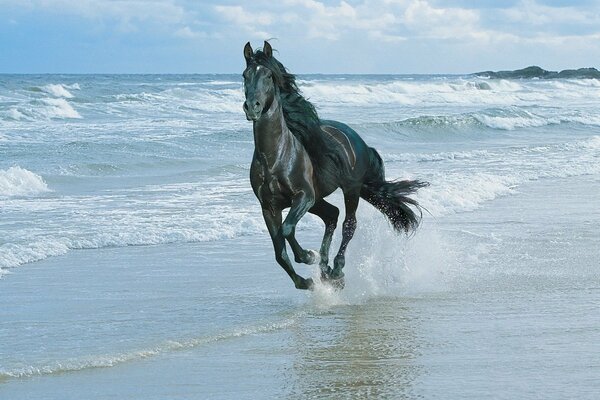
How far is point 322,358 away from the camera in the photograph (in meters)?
6.06

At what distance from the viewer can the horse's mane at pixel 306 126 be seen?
7.79 m

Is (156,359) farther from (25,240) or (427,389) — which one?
(25,240)

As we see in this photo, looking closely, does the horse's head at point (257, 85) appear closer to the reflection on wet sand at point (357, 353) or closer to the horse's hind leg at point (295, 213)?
the horse's hind leg at point (295, 213)

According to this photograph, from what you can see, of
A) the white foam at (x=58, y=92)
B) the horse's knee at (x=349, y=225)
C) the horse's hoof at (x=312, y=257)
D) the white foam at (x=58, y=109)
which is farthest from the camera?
the white foam at (x=58, y=92)

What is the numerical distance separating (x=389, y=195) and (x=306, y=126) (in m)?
1.41

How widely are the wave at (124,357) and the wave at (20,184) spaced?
9044 millimetres

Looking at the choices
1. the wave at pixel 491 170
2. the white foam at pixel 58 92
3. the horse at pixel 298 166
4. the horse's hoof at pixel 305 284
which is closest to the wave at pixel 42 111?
the white foam at pixel 58 92

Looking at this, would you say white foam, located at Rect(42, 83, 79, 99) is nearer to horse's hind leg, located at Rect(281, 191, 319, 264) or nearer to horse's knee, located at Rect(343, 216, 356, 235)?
horse's knee, located at Rect(343, 216, 356, 235)

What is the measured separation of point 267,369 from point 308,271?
3432mm

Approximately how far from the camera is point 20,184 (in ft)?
52.4

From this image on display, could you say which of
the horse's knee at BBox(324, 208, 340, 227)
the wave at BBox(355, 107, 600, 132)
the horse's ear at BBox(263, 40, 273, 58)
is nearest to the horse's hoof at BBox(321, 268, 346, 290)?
Result: the horse's knee at BBox(324, 208, 340, 227)

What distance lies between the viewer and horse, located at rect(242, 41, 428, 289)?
716 cm

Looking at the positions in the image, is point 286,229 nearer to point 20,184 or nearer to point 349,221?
point 349,221

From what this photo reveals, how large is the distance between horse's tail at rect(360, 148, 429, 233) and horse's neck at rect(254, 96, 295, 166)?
63.7 inches
